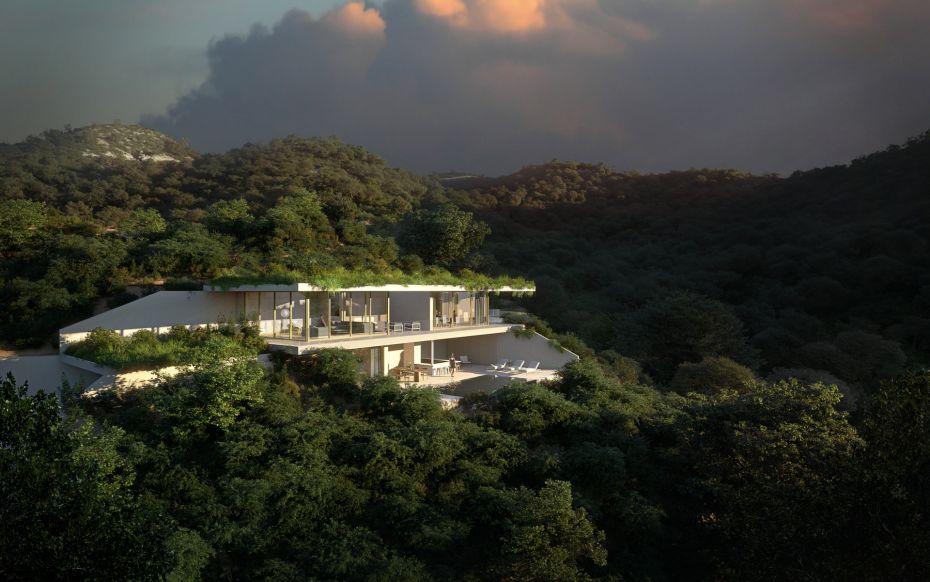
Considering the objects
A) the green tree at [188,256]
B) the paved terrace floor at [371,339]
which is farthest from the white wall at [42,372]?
the green tree at [188,256]

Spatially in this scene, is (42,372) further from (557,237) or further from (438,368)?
(557,237)

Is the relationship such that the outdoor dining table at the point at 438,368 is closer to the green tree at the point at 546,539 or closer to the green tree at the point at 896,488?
the green tree at the point at 546,539

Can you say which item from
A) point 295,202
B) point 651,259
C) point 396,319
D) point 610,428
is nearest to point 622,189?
point 651,259

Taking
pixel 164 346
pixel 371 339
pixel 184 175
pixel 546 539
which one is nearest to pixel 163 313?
pixel 164 346

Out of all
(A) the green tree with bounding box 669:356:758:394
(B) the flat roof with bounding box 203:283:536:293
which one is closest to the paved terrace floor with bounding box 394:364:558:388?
(B) the flat roof with bounding box 203:283:536:293

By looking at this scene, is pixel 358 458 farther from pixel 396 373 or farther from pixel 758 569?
pixel 758 569

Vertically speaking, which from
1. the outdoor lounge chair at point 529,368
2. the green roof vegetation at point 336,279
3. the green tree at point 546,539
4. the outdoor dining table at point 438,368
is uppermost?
the green roof vegetation at point 336,279
